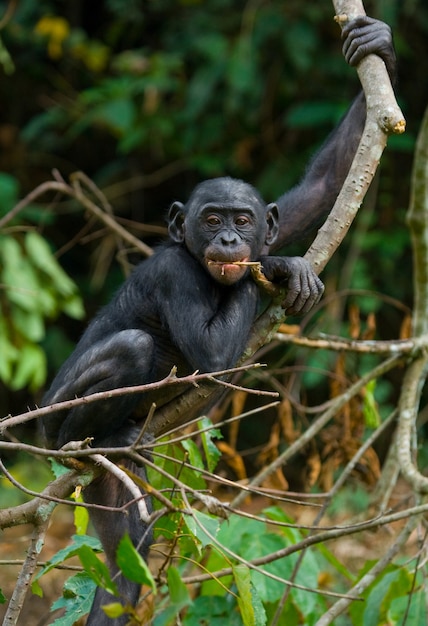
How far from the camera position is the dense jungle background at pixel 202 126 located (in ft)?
32.0

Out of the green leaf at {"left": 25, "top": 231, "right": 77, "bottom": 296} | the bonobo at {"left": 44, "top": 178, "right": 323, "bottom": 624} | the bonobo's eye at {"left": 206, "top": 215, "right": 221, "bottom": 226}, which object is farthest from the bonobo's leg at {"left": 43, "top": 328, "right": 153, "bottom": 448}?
the green leaf at {"left": 25, "top": 231, "right": 77, "bottom": 296}

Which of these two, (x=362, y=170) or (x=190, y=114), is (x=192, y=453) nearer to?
(x=362, y=170)

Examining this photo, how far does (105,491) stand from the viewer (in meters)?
5.04

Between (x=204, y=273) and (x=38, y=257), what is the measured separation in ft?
10.7

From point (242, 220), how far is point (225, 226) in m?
0.11

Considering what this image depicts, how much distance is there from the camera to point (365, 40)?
461 centimetres

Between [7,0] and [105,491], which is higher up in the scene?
[7,0]

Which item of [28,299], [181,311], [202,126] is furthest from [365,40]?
[202,126]

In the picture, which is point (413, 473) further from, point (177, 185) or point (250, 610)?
point (177, 185)

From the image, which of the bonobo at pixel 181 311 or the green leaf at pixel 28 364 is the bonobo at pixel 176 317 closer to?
the bonobo at pixel 181 311

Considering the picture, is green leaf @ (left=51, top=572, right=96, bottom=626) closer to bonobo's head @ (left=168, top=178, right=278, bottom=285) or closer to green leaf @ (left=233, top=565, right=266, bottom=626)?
green leaf @ (left=233, top=565, right=266, bottom=626)

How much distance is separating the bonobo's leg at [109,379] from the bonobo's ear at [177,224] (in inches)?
30.3

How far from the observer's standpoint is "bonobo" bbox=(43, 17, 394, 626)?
180 inches

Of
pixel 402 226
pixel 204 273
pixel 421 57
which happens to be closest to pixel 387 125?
pixel 204 273
